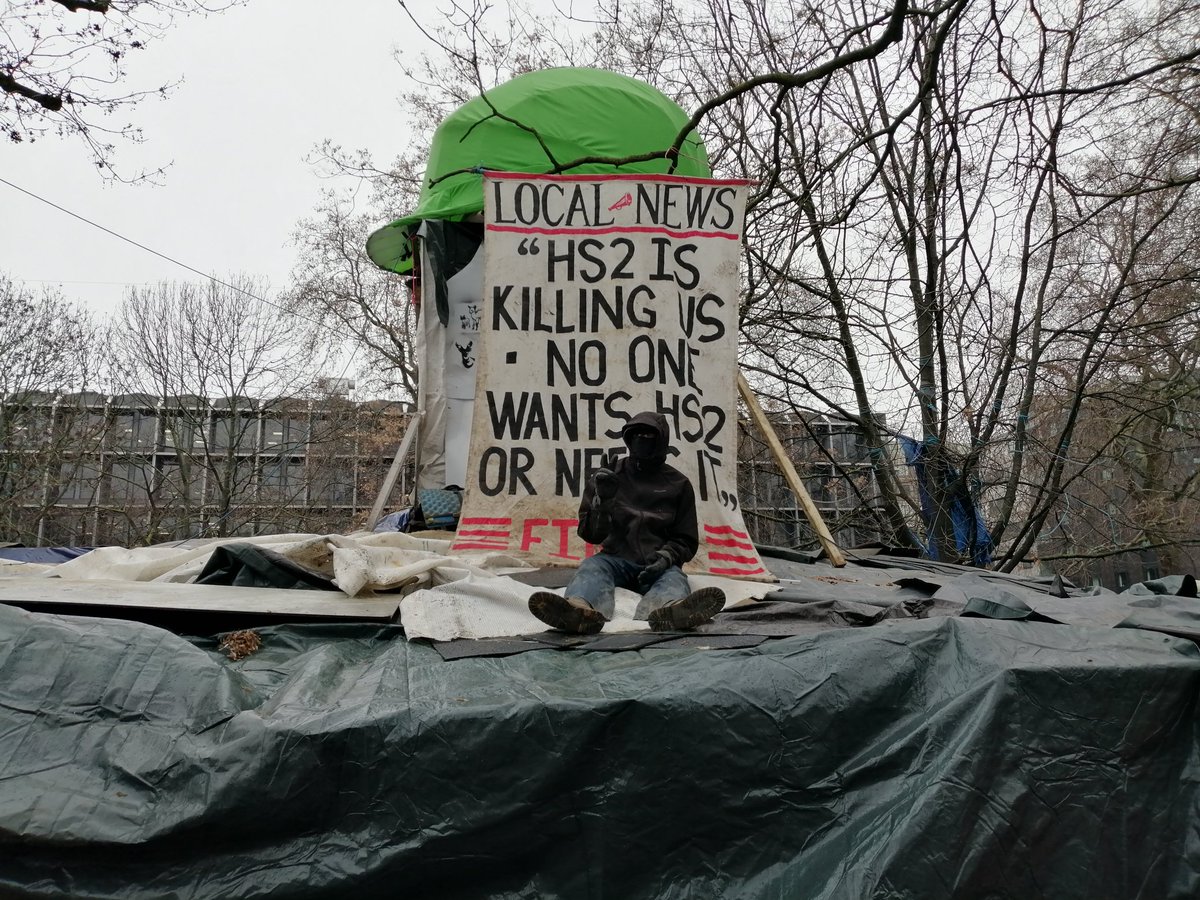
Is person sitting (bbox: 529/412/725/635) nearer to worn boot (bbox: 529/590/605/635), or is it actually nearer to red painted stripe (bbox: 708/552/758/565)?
worn boot (bbox: 529/590/605/635)

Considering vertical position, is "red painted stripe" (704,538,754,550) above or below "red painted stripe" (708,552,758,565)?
above

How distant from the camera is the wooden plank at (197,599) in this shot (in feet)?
10.9

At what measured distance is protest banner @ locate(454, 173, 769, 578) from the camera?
521 centimetres

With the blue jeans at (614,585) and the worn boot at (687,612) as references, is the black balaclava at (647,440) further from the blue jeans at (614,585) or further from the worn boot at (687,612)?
the worn boot at (687,612)

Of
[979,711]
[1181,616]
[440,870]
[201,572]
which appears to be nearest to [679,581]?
[979,711]

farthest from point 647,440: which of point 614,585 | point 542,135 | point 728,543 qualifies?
point 542,135

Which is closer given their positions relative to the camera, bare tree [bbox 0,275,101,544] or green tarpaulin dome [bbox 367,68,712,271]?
green tarpaulin dome [bbox 367,68,712,271]

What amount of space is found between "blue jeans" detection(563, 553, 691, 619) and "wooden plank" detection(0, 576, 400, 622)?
861 millimetres

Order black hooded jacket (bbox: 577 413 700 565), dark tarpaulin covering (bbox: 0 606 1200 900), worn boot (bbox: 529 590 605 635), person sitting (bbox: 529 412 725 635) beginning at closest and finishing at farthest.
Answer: dark tarpaulin covering (bbox: 0 606 1200 900) < worn boot (bbox: 529 590 605 635) < person sitting (bbox: 529 412 725 635) < black hooded jacket (bbox: 577 413 700 565)

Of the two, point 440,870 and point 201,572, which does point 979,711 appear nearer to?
point 440,870

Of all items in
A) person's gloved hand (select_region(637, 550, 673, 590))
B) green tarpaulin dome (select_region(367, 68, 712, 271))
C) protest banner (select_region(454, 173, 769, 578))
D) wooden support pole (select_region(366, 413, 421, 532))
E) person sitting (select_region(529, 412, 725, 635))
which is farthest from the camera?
green tarpaulin dome (select_region(367, 68, 712, 271))

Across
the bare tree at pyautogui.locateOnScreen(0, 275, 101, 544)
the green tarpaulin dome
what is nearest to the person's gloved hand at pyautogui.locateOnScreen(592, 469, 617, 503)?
the green tarpaulin dome

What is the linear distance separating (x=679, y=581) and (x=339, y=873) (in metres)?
2.08

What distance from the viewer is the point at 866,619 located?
351 cm
